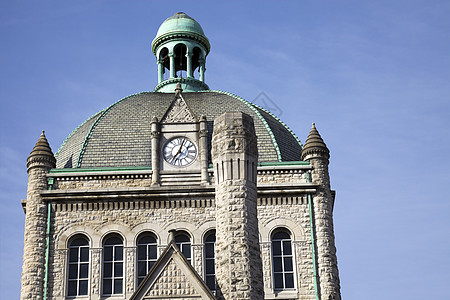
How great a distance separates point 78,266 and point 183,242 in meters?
4.13

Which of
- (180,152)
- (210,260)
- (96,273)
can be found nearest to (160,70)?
(180,152)

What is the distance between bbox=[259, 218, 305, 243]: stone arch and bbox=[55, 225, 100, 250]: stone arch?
6.44 m

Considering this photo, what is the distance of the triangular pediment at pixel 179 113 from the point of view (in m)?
39.5

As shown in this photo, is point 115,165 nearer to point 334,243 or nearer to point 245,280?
point 334,243

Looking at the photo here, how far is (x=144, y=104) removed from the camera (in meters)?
42.4

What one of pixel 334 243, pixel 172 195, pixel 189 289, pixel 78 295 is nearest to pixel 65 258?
pixel 78 295

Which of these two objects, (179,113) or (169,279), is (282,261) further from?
(179,113)

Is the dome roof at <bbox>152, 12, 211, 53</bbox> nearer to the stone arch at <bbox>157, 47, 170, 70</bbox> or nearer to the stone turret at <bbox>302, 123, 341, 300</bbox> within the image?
the stone arch at <bbox>157, 47, 170, 70</bbox>

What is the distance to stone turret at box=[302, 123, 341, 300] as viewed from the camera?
35.8 meters

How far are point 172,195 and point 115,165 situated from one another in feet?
11.0

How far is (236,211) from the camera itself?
26.6m

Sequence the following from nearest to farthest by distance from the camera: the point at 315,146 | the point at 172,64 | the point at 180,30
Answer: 1. the point at 315,146
2. the point at 172,64
3. the point at 180,30

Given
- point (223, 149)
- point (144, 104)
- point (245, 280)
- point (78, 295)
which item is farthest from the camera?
point (144, 104)

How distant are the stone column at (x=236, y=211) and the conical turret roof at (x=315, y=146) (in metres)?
10.5
